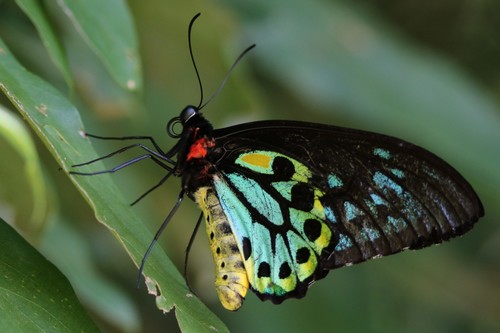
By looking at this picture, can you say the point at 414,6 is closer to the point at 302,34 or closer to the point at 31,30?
the point at 302,34

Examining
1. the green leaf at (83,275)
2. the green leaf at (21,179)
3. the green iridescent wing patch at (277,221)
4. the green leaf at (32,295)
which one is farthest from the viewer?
the green leaf at (83,275)

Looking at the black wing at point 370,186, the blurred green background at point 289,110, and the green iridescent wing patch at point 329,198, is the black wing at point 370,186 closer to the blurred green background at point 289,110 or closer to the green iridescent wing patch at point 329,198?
the green iridescent wing patch at point 329,198

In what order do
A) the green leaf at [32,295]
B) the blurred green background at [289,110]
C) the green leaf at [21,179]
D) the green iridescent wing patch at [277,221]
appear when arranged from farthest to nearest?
the blurred green background at [289,110] → the green iridescent wing patch at [277,221] → the green leaf at [21,179] → the green leaf at [32,295]

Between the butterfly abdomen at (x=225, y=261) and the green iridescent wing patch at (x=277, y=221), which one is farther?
the green iridescent wing patch at (x=277, y=221)

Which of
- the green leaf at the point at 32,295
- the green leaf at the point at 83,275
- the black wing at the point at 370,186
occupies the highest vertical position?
the black wing at the point at 370,186

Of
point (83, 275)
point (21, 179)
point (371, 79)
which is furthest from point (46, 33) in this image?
point (371, 79)

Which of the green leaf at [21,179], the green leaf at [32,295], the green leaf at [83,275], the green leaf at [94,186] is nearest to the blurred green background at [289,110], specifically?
the green leaf at [83,275]

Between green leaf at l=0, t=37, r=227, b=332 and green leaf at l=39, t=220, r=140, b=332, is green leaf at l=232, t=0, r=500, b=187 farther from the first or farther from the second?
green leaf at l=0, t=37, r=227, b=332
